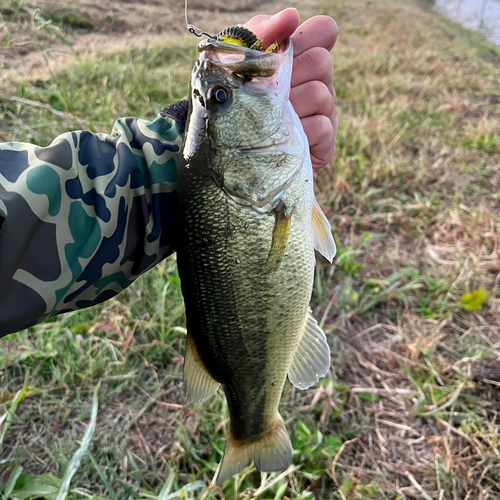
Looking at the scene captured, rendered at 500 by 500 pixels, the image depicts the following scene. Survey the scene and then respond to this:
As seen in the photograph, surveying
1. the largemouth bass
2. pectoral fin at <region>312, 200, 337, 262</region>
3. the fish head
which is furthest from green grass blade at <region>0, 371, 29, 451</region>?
pectoral fin at <region>312, 200, 337, 262</region>

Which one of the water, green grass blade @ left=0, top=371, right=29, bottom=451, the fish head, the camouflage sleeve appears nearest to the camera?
the camouflage sleeve

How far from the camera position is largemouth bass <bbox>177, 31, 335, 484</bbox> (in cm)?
127

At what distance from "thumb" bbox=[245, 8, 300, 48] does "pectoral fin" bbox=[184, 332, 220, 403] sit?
4.21 feet

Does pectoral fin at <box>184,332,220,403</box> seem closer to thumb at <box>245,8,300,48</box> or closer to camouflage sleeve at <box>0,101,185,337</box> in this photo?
camouflage sleeve at <box>0,101,185,337</box>

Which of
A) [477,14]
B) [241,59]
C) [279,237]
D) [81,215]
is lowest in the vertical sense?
[81,215]

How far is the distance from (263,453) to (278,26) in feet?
5.86

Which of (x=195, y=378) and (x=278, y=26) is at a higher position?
(x=278, y=26)

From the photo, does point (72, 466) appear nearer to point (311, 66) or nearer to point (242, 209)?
point (242, 209)

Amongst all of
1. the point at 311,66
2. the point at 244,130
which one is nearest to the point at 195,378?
the point at 244,130

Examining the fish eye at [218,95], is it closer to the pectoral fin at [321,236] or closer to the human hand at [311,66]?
the human hand at [311,66]

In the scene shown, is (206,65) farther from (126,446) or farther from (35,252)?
Result: (126,446)

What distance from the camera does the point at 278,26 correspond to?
1.47 m

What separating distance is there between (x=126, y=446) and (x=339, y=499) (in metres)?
1.16

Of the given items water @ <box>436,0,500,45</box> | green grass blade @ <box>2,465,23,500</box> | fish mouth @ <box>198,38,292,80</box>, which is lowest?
green grass blade @ <box>2,465,23,500</box>
